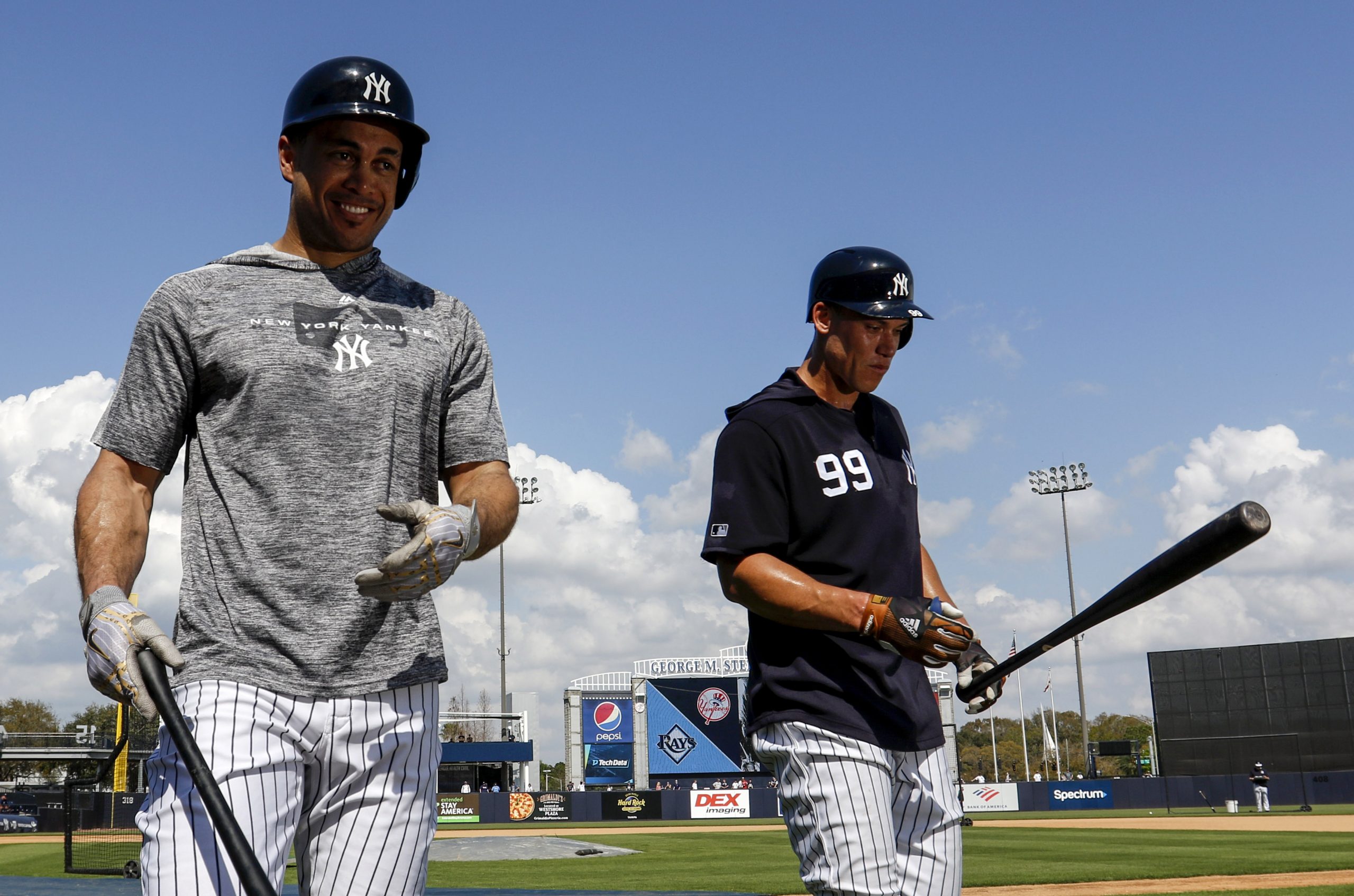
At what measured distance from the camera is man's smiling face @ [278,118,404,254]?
8.29ft

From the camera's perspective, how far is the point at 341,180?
2.54 meters

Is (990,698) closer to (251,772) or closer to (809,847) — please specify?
(809,847)

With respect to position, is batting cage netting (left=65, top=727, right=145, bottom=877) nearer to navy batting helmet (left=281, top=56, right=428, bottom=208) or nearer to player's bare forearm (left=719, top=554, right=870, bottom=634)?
player's bare forearm (left=719, top=554, right=870, bottom=634)

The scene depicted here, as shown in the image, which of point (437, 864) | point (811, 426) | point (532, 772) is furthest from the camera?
point (532, 772)

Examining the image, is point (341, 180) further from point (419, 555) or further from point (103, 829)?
point (103, 829)

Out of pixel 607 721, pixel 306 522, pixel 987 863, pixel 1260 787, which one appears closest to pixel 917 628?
pixel 306 522

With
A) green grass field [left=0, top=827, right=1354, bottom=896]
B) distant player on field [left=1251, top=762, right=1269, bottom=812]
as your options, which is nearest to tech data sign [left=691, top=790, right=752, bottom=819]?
green grass field [left=0, top=827, right=1354, bottom=896]

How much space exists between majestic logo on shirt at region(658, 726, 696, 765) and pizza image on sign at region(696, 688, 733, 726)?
47.9 inches

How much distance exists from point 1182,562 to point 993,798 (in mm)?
40920

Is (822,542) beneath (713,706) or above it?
above

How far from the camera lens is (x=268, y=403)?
7.50ft

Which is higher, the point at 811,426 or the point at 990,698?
the point at 811,426

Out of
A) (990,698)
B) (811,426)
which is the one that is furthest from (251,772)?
(990,698)

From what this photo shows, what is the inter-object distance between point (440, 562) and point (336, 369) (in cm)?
51
